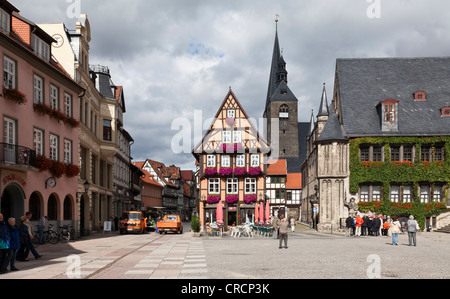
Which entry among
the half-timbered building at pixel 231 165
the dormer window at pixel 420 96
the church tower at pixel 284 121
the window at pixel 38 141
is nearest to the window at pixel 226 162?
the half-timbered building at pixel 231 165

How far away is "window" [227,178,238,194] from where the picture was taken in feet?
182

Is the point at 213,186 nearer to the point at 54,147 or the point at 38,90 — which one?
the point at 54,147

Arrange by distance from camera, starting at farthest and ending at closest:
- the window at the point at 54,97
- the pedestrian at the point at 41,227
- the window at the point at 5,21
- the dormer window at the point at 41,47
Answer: the window at the point at 54,97
the dormer window at the point at 41,47
the pedestrian at the point at 41,227
the window at the point at 5,21

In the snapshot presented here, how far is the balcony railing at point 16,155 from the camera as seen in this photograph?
2129 centimetres

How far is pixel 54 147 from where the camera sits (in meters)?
28.0

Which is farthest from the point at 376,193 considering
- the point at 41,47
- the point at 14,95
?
the point at 14,95

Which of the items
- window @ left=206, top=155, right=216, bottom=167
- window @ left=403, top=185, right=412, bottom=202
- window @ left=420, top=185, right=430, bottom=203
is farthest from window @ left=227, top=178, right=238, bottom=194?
window @ left=420, top=185, right=430, bottom=203

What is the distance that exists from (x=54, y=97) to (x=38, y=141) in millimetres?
3465

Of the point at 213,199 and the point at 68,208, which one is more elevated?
the point at 68,208

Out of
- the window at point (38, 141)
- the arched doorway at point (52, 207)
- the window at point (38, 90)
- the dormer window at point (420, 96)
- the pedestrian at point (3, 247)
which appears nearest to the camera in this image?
the pedestrian at point (3, 247)

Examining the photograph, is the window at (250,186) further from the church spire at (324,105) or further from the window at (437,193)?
the window at (437,193)

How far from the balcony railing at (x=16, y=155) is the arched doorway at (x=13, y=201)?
4.61 ft

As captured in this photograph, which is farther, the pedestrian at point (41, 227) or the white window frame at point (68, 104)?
the white window frame at point (68, 104)
